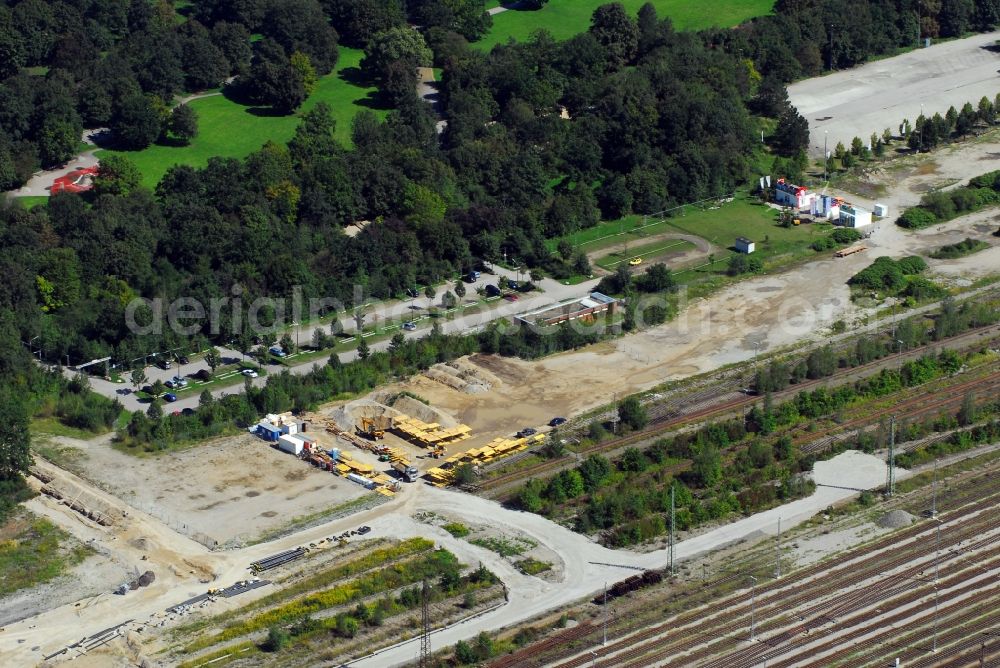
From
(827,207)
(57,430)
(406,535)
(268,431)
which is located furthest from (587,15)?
(406,535)

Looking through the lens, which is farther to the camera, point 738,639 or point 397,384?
point 397,384

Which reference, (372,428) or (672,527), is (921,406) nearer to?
(672,527)

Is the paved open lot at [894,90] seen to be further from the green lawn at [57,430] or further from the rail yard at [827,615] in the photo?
the green lawn at [57,430]

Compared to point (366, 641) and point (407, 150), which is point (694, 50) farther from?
point (366, 641)

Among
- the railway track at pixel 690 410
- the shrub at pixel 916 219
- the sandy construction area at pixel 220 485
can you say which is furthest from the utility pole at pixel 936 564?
the shrub at pixel 916 219

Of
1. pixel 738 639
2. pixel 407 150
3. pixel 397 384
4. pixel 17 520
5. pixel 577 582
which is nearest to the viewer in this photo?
pixel 738 639

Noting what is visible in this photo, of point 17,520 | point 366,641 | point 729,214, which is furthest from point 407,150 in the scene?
point 366,641
